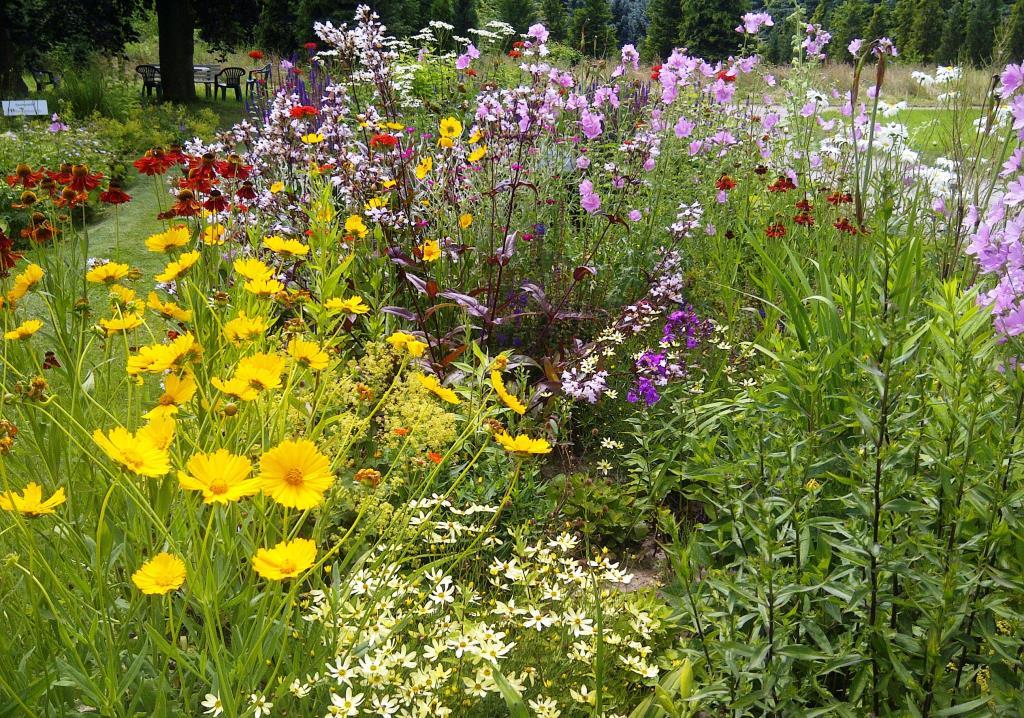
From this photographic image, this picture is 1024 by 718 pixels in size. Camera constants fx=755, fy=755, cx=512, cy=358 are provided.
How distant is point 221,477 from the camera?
105cm

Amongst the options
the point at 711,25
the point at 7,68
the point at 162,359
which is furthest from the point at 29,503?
the point at 711,25

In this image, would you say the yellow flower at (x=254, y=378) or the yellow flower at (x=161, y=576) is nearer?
the yellow flower at (x=161, y=576)

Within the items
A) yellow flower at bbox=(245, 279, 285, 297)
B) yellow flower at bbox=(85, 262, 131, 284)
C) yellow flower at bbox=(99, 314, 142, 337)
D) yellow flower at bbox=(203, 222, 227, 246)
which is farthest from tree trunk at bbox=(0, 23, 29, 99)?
yellow flower at bbox=(245, 279, 285, 297)

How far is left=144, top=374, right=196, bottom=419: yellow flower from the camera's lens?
1.21m

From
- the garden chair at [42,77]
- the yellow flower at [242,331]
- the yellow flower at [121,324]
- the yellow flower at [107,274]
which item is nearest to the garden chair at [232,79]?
the garden chair at [42,77]

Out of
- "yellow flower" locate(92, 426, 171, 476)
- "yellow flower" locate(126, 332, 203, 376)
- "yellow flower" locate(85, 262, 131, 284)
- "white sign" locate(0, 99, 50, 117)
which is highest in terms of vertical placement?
"white sign" locate(0, 99, 50, 117)

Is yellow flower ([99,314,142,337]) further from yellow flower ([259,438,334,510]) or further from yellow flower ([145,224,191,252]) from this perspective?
yellow flower ([259,438,334,510])

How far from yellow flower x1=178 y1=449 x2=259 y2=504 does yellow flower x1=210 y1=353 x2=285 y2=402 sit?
0.14 metres

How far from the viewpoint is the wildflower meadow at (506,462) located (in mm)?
1302

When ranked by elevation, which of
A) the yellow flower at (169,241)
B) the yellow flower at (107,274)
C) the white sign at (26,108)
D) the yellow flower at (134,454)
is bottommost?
the yellow flower at (134,454)

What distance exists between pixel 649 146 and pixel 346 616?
8.77ft

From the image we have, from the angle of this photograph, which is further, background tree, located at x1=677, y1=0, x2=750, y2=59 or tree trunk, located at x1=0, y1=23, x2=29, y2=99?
background tree, located at x1=677, y1=0, x2=750, y2=59

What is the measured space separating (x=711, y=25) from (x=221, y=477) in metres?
31.0

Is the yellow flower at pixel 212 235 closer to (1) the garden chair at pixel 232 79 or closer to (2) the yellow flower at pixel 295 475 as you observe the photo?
(2) the yellow flower at pixel 295 475
